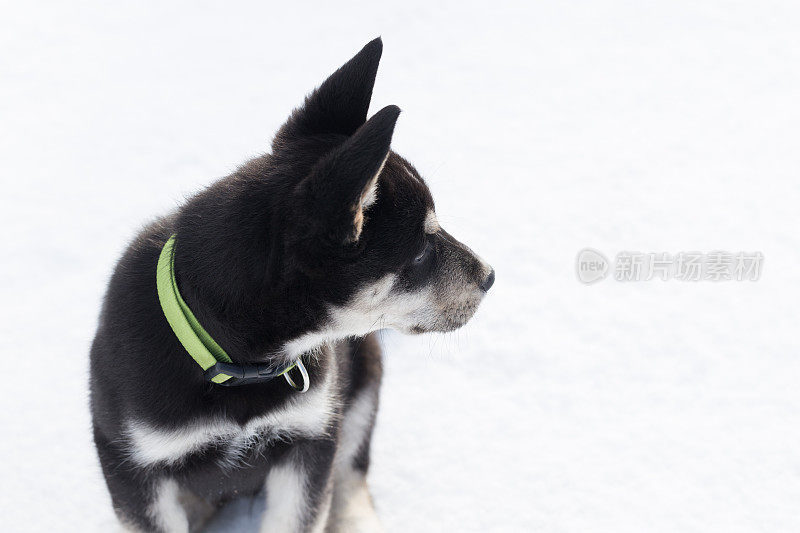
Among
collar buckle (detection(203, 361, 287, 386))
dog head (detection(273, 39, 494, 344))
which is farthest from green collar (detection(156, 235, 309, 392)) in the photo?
dog head (detection(273, 39, 494, 344))

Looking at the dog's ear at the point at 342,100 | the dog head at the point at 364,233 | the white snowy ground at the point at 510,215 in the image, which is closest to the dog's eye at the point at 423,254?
the dog head at the point at 364,233

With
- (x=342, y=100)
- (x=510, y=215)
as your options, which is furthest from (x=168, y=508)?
(x=510, y=215)

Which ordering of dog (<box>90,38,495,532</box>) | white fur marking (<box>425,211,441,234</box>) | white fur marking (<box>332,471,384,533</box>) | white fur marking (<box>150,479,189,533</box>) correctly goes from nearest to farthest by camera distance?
dog (<box>90,38,495,532</box>) → white fur marking (<box>425,211,441,234</box>) → white fur marking (<box>150,479,189,533</box>) → white fur marking (<box>332,471,384,533</box>)

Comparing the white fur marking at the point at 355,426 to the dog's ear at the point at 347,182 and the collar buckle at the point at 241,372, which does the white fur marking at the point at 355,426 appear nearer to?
the collar buckle at the point at 241,372

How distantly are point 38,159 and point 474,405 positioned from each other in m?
3.29

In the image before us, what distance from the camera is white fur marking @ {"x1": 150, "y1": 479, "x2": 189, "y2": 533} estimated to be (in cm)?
237

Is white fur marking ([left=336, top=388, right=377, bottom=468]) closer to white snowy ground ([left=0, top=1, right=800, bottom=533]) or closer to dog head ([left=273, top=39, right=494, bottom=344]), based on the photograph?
white snowy ground ([left=0, top=1, right=800, bottom=533])

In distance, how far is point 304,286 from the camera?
201 cm

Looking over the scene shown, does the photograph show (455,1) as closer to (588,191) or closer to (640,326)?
(588,191)

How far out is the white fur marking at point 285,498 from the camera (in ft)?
8.30

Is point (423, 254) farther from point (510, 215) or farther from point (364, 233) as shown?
point (510, 215)

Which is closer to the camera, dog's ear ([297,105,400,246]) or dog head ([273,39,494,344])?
dog's ear ([297,105,400,246])

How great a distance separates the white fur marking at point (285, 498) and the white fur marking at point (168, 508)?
316 millimetres

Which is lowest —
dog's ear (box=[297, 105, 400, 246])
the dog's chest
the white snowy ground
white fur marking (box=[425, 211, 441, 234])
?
the white snowy ground
